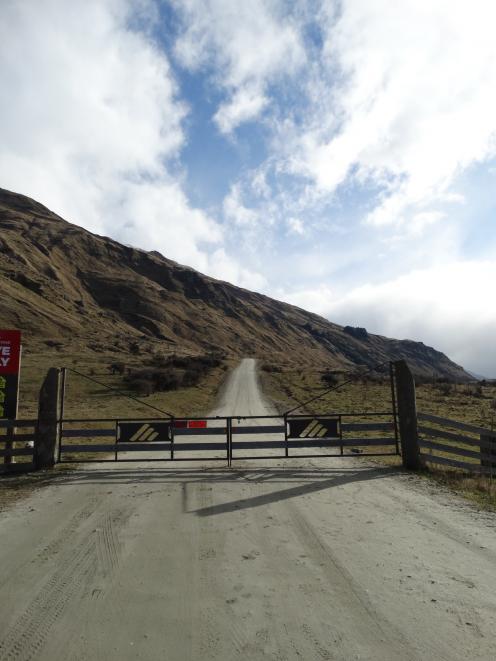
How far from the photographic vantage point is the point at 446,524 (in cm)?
686

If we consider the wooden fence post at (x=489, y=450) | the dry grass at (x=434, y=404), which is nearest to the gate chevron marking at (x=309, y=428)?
the dry grass at (x=434, y=404)

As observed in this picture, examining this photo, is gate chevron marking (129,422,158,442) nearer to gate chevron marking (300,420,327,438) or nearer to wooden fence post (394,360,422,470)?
gate chevron marking (300,420,327,438)

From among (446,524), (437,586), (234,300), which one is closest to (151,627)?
(437,586)

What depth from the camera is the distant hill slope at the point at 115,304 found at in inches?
3346

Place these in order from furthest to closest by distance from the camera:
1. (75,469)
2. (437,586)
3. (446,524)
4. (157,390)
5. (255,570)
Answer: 1. (157,390)
2. (75,469)
3. (446,524)
4. (255,570)
5. (437,586)

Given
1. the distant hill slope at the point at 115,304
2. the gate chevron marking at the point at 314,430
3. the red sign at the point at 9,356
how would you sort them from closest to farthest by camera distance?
the red sign at the point at 9,356, the gate chevron marking at the point at 314,430, the distant hill slope at the point at 115,304

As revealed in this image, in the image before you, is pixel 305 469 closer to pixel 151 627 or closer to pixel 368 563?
pixel 368 563

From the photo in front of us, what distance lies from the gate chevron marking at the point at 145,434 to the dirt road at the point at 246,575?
2.50 meters

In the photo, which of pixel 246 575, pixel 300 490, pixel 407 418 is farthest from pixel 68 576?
pixel 407 418

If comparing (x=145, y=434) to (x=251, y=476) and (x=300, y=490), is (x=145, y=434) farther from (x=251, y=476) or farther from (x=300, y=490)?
(x=300, y=490)

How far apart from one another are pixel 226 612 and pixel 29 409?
24.3 metres

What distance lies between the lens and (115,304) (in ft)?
410

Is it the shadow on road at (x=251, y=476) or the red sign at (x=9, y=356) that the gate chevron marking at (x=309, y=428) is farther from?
the red sign at (x=9, y=356)

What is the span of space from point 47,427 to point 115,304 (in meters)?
119
